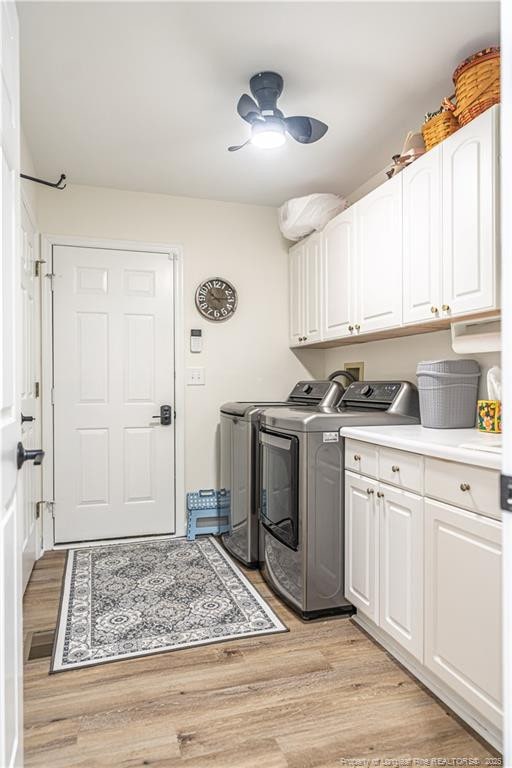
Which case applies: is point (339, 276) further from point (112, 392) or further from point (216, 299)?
point (112, 392)

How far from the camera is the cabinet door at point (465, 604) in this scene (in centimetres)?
149

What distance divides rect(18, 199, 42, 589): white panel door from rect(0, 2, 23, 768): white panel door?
1.45 m

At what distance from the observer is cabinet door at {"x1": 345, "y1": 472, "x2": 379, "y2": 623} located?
2.17m

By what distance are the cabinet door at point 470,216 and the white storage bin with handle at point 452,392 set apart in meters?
0.32

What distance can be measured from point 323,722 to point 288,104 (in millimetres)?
2644

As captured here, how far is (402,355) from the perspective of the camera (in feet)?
9.98

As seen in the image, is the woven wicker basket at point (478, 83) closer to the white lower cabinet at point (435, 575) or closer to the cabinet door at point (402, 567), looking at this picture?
the white lower cabinet at point (435, 575)

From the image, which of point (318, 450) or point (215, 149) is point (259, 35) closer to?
point (215, 149)

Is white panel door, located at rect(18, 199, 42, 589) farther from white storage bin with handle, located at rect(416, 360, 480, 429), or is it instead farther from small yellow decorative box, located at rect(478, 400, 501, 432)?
small yellow decorative box, located at rect(478, 400, 501, 432)

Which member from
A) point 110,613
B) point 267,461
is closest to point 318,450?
point 267,461

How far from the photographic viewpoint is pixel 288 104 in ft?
8.14

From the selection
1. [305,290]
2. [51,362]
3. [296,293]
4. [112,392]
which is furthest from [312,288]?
[51,362]

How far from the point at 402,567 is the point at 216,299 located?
2441 mm

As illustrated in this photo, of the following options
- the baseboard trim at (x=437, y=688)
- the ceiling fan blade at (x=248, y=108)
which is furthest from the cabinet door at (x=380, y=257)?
the baseboard trim at (x=437, y=688)
